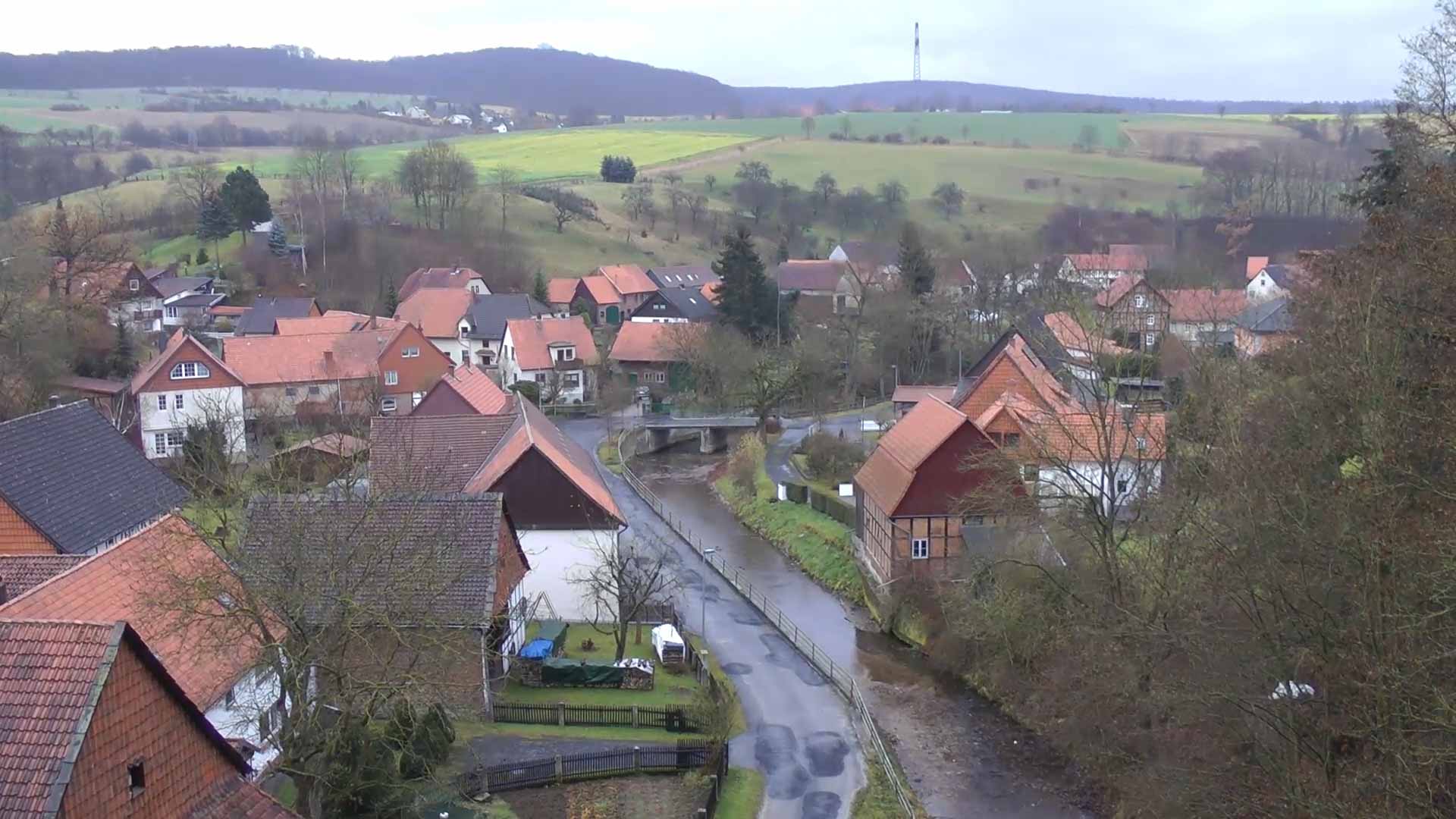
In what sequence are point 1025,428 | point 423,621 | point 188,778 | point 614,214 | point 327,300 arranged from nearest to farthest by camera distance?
1. point 188,778
2. point 423,621
3. point 1025,428
4. point 327,300
5. point 614,214

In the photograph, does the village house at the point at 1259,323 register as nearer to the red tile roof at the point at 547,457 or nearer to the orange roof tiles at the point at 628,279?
the red tile roof at the point at 547,457

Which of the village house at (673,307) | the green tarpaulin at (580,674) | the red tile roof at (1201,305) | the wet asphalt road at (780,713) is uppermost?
the red tile roof at (1201,305)

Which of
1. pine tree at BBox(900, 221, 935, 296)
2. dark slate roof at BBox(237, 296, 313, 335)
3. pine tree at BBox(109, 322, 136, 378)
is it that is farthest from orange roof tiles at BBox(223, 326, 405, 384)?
pine tree at BBox(900, 221, 935, 296)

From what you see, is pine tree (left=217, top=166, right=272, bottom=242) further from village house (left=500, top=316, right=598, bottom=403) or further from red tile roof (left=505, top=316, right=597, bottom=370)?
village house (left=500, top=316, right=598, bottom=403)

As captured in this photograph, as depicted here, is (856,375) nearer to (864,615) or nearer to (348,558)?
(864,615)

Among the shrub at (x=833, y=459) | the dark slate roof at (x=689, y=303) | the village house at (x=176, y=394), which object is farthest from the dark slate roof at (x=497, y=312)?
the shrub at (x=833, y=459)

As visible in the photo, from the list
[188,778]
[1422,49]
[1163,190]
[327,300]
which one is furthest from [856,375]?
[1163,190]
